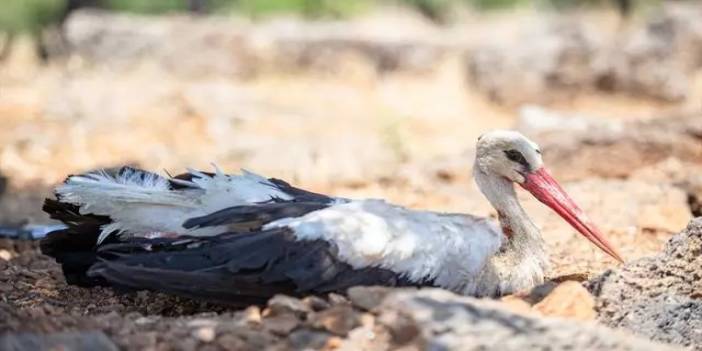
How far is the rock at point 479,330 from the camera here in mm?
3322

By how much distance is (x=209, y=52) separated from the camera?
54.8 ft

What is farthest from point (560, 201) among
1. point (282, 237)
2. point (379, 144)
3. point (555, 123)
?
point (379, 144)

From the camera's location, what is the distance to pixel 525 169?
4.92m

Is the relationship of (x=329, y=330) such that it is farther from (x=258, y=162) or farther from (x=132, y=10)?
(x=132, y=10)

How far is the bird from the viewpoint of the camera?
4.11m

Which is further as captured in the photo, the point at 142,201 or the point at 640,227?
the point at 640,227

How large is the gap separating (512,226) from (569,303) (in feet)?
2.79

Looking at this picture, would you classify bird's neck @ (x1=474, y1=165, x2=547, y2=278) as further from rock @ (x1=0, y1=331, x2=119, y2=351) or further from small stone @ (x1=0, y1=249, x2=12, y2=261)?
small stone @ (x1=0, y1=249, x2=12, y2=261)

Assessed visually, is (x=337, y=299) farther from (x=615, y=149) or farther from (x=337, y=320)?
(x=615, y=149)

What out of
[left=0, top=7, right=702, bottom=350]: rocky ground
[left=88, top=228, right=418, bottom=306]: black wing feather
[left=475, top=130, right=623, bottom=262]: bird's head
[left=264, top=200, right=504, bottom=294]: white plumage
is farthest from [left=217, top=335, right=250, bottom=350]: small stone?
[left=475, top=130, right=623, bottom=262]: bird's head

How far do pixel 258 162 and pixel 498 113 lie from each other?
5.13 meters

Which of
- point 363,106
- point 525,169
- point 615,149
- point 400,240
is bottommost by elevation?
point 363,106

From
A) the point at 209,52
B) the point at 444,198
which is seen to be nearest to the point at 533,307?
the point at 444,198

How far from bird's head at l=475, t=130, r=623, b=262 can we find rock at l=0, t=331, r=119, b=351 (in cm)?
202
